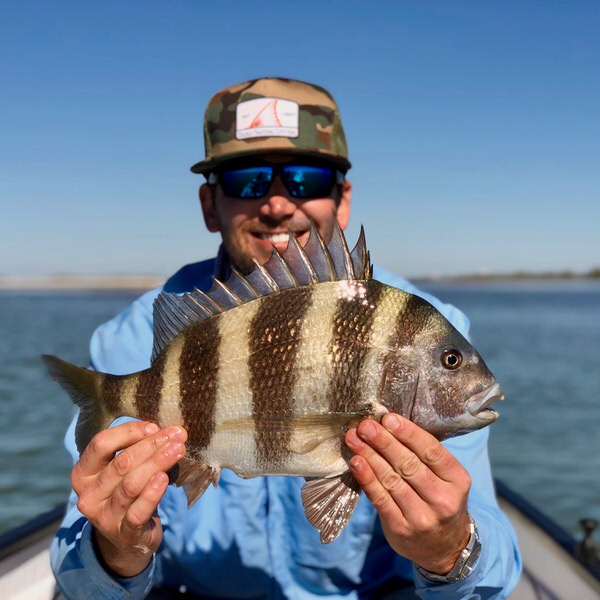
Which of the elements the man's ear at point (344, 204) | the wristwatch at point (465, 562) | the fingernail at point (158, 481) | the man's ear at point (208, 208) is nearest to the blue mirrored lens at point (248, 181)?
the man's ear at point (208, 208)

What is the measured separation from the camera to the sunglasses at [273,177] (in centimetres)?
318

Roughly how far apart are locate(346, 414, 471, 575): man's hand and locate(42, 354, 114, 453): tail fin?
2.75 ft

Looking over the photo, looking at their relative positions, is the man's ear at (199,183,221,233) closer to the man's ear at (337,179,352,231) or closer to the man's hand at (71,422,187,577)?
the man's ear at (337,179,352,231)

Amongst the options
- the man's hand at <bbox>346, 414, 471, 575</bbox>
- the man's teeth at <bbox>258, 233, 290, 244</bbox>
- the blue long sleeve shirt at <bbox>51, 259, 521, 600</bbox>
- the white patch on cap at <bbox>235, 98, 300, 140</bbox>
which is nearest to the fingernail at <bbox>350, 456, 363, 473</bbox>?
the man's hand at <bbox>346, 414, 471, 575</bbox>

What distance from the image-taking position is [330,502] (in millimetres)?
1979

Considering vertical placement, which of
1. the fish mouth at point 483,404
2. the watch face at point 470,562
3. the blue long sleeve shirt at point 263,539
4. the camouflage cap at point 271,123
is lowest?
the blue long sleeve shirt at point 263,539

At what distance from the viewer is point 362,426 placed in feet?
5.99

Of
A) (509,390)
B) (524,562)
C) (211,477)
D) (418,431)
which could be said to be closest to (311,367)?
(418,431)

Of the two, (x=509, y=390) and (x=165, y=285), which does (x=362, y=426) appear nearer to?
(x=165, y=285)

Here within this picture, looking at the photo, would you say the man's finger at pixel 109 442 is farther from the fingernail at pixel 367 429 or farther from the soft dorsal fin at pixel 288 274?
the fingernail at pixel 367 429

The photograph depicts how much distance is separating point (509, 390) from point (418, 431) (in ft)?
45.1

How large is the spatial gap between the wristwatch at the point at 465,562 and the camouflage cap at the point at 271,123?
6.22ft

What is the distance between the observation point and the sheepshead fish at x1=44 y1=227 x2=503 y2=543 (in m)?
1.86

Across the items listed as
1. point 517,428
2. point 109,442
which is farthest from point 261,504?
point 517,428
